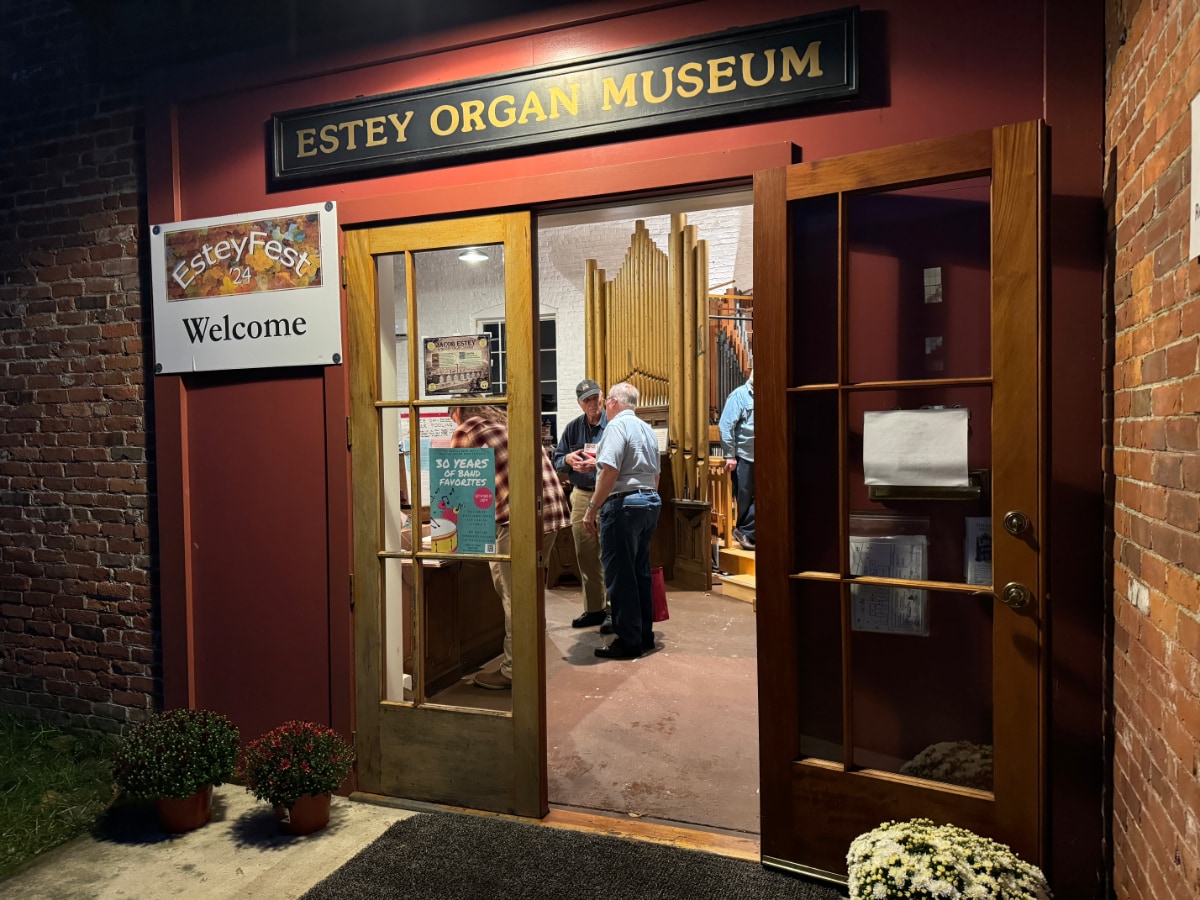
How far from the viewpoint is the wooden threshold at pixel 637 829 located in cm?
276

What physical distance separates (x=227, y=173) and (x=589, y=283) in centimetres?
444

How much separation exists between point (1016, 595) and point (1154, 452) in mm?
589

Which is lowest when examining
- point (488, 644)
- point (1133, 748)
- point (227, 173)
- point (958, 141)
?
point (488, 644)

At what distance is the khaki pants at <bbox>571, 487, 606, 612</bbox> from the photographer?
5.61m

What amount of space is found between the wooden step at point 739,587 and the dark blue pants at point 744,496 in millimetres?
552

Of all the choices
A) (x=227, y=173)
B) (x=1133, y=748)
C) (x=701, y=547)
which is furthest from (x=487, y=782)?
(x=701, y=547)

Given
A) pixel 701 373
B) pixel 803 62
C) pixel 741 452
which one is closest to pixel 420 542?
pixel 803 62

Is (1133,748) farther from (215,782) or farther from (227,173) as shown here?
(227,173)

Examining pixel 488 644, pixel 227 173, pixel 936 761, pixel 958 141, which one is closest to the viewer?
pixel 958 141

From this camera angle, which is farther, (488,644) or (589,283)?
(589,283)

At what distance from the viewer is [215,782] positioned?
301cm

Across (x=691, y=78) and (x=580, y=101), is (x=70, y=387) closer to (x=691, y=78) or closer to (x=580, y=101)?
(x=580, y=101)

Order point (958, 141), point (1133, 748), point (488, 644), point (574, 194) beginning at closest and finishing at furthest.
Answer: point (1133, 748) < point (958, 141) < point (574, 194) < point (488, 644)

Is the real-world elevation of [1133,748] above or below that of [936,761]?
above
